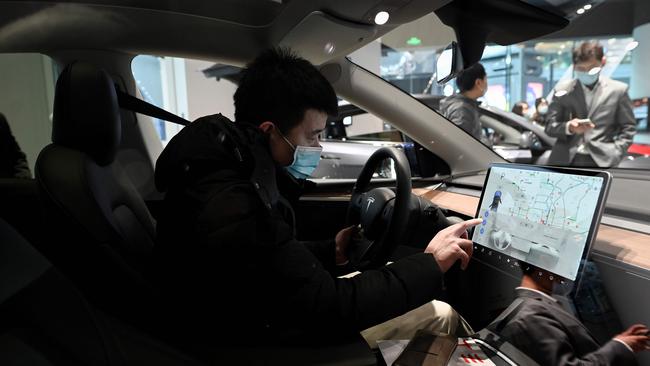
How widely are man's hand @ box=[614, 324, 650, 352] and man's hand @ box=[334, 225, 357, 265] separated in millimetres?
883

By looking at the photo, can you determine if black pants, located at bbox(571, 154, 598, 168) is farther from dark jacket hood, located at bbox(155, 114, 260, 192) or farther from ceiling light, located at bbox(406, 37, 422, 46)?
dark jacket hood, located at bbox(155, 114, 260, 192)

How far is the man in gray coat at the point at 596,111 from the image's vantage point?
10.3 feet

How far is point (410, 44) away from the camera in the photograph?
2.62 m

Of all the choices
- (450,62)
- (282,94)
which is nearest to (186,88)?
(450,62)

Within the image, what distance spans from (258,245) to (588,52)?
3.10 m

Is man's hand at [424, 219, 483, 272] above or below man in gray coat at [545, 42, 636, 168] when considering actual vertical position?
below

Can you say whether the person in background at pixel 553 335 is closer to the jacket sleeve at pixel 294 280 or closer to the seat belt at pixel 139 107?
the jacket sleeve at pixel 294 280

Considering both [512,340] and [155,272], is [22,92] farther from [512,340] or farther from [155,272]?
[512,340]

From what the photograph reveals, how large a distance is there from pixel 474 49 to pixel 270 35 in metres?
0.88

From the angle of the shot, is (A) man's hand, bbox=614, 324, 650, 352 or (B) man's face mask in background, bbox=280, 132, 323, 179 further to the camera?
(B) man's face mask in background, bbox=280, 132, 323, 179

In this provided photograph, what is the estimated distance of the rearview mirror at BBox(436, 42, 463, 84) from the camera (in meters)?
1.75

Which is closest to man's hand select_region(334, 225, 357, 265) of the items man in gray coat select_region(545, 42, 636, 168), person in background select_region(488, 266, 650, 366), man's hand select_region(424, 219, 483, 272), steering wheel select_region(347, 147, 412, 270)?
steering wheel select_region(347, 147, 412, 270)

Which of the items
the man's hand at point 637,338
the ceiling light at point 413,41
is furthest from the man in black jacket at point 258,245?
the ceiling light at point 413,41

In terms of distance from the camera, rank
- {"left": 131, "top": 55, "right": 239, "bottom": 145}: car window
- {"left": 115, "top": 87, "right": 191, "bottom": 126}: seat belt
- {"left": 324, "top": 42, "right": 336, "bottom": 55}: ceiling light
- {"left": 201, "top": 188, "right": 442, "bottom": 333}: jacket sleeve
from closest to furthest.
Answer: {"left": 201, "top": 188, "right": 442, "bottom": 333}: jacket sleeve
{"left": 115, "top": 87, "right": 191, "bottom": 126}: seat belt
{"left": 324, "top": 42, "right": 336, "bottom": 55}: ceiling light
{"left": 131, "top": 55, "right": 239, "bottom": 145}: car window
